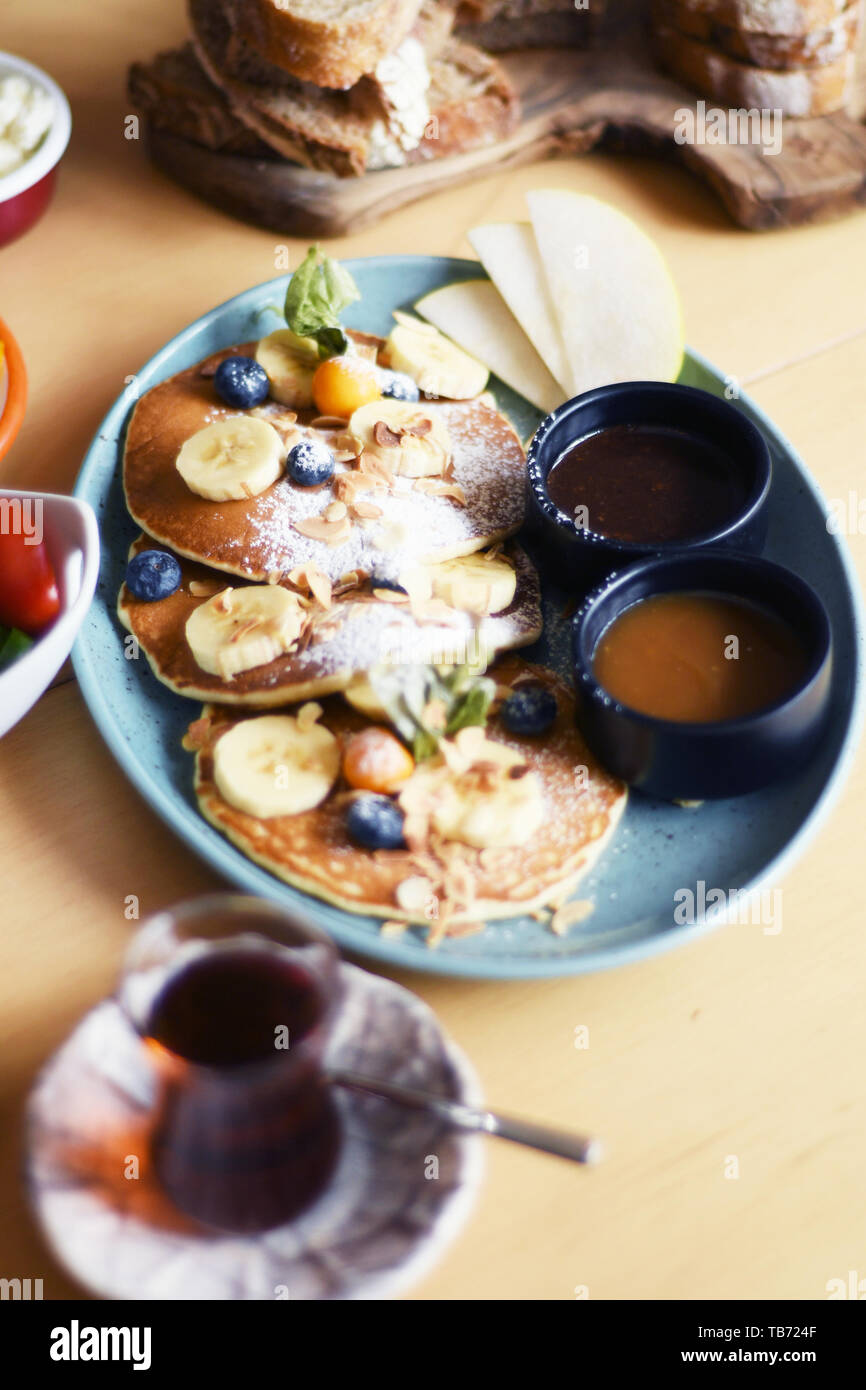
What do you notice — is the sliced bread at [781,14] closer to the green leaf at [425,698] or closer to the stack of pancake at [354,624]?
the stack of pancake at [354,624]

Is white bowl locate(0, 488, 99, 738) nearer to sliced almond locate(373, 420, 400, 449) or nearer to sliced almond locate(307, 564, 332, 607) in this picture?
sliced almond locate(307, 564, 332, 607)

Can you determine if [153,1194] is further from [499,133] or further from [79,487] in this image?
[499,133]

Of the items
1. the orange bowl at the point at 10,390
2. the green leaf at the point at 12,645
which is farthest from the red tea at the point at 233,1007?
the orange bowl at the point at 10,390

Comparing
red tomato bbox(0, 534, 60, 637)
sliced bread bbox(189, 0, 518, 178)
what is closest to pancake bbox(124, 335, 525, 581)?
red tomato bbox(0, 534, 60, 637)

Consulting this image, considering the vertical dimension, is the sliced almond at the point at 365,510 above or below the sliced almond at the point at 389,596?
above

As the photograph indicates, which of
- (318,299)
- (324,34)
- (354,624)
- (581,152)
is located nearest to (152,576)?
(354,624)
